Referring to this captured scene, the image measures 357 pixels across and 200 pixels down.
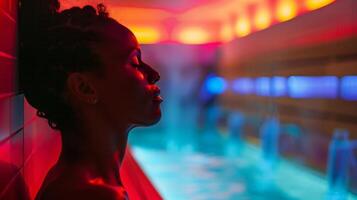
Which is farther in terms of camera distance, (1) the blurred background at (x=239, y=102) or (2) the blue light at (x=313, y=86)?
(2) the blue light at (x=313, y=86)

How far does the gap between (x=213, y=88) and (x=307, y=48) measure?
4628mm

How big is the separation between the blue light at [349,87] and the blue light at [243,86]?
3.50 metres

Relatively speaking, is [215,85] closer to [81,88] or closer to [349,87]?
[349,87]

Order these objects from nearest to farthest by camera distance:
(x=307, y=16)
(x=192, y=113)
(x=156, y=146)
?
(x=307, y=16) → (x=156, y=146) → (x=192, y=113)

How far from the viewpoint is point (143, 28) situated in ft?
28.2

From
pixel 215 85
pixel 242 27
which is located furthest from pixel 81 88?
pixel 215 85

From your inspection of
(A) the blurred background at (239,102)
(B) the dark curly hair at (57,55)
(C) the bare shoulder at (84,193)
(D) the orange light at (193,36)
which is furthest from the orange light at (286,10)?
(C) the bare shoulder at (84,193)

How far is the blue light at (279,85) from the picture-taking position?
21.2ft

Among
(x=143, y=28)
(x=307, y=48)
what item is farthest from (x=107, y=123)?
(x=143, y=28)

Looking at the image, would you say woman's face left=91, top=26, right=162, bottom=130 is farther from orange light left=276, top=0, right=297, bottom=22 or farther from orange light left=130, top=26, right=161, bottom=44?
orange light left=130, top=26, right=161, bottom=44

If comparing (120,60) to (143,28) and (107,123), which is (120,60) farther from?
(143,28)

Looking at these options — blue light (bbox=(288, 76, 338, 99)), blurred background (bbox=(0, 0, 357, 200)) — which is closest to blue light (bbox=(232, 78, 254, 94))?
blurred background (bbox=(0, 0, 357, 200))

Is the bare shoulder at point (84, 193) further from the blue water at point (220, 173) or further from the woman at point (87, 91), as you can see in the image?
the blue water at point (220, 173)

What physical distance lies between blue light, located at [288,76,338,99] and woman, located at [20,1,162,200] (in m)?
4.19
